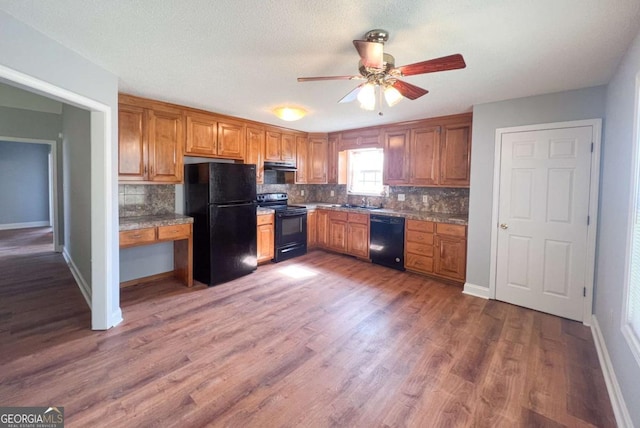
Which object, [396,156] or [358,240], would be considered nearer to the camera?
[396,156]

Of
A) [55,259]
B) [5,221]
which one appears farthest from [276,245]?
[5,221]

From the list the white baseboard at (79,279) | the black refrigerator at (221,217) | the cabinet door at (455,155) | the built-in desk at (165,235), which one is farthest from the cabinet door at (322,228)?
the white baseboard at (79,279)

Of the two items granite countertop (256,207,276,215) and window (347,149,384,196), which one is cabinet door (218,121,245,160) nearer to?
granite countertop (256,207,276,215)

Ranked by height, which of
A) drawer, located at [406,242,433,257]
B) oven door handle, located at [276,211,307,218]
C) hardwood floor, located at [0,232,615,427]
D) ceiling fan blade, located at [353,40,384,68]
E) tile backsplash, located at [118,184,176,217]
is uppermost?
ceiling fan blade, located at [353,40,384,68]

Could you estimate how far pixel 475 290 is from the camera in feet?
11.6

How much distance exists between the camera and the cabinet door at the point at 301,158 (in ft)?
17.3

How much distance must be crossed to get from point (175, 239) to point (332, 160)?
123 inches

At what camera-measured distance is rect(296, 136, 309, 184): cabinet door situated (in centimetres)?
528

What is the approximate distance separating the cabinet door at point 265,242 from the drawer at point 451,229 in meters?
2.53

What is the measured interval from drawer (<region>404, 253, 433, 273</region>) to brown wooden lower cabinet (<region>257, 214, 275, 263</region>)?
2137 mm

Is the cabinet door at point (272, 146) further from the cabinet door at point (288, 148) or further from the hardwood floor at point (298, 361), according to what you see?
the hardwood floor at point (298, 361)

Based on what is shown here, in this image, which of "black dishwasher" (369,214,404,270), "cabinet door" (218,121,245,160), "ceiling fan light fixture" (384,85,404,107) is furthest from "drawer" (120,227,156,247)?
"black dishwasher" (369,214,404,270)

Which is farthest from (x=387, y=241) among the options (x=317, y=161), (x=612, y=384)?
(x=612, y=384)

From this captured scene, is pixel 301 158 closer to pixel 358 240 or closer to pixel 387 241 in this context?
pixel 358 240
